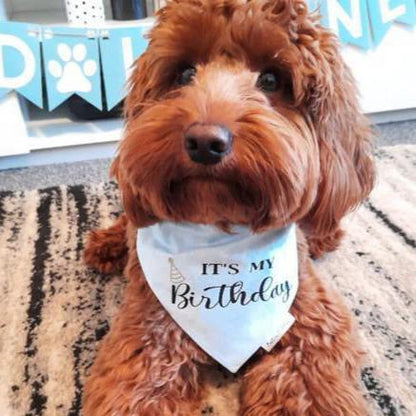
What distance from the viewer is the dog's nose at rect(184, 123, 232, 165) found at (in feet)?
2.47

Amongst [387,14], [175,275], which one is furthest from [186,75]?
[387,14]

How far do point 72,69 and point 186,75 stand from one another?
114cm

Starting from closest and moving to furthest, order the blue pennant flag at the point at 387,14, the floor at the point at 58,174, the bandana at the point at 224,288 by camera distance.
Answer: the bandana at the point at 224,288 → the floor at the point at 58,174 → the blue pennant flag at the point at 387,14

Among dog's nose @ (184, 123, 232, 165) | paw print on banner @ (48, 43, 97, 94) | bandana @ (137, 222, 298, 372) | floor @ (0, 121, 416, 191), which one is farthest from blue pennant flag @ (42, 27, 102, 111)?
dog's nose @ (184, 123, 232, 165)

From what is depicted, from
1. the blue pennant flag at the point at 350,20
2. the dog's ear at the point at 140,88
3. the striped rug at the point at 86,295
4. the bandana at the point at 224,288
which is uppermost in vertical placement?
the dog's ear at the point at 140,88

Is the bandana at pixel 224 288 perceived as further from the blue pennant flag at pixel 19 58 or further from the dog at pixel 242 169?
the blue pennant flag at pixel 19 58

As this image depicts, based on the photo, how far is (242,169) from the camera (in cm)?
77

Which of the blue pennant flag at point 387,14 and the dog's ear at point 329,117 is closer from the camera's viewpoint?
the dog's ear at point 329,117

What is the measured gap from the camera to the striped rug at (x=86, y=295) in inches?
41.6

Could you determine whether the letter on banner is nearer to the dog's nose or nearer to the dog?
the dog

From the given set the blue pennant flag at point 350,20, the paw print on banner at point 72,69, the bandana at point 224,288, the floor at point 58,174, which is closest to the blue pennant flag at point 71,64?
the paw print on banner at point 72,69

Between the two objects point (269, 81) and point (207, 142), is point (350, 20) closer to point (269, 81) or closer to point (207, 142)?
point (269, 81)

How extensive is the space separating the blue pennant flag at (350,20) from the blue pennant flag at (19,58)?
106cm

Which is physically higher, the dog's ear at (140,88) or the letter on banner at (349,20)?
the dog's ear at (140,88)
